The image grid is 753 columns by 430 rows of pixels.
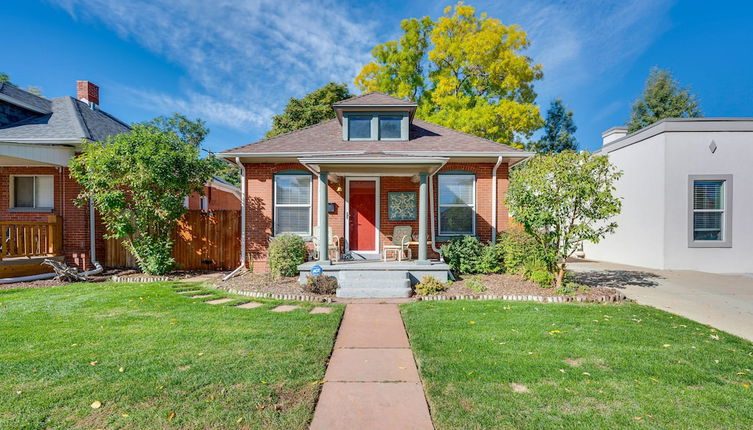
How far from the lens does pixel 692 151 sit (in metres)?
9.64

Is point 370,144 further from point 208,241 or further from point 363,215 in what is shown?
point 208,241

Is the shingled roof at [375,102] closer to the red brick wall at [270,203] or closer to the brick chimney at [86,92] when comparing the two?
the red brick wall at [270,203]

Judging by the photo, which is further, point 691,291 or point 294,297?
point 691,291

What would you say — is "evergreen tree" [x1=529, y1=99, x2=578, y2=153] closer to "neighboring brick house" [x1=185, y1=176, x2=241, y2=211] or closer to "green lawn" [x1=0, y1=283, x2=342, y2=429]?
"neighboring brick house" [x1=185, y1=176, x2=241, y2=211]

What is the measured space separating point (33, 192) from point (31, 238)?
2013 millimetres

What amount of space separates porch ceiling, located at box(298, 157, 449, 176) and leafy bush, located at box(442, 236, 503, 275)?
2272 mm

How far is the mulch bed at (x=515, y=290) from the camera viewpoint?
6396 mm

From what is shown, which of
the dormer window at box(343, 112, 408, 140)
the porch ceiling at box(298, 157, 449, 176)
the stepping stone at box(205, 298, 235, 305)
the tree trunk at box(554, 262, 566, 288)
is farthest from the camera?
the dormer window at box(343, 112, 408, 140)

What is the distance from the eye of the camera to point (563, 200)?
6695 millimetres

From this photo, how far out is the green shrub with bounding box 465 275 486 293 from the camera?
22.7ft

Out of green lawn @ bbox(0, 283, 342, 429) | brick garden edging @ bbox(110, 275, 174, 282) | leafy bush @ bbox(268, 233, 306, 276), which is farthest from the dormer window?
brick garden edging @ bbox(110, 275, 174, 282)

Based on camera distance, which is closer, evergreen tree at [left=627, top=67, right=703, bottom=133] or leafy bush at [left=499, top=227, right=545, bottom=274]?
leafy bush at [left=499, top=227, right=545, bottom=274]

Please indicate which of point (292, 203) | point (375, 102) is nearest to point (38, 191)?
point (292, 203)

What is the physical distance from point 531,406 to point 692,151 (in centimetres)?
1160
